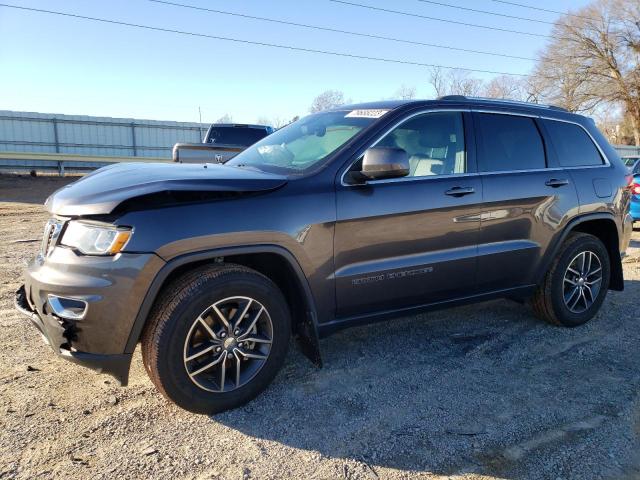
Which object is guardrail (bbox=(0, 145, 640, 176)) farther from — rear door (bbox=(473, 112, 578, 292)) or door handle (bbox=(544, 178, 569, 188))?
door handle (bbox=(544, 178, 569, 188))

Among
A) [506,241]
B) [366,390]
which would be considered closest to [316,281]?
[366,390]

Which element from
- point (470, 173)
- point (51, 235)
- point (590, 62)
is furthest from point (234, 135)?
point (590, 62)

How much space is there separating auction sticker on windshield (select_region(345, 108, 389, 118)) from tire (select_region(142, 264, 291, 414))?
148 centimetres

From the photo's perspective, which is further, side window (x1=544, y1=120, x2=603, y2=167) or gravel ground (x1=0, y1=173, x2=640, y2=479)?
side window (x1=544, y1=120, x2=603, y2=167)

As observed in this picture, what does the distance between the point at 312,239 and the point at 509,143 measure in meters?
2.07

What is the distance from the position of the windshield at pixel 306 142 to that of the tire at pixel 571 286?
7.20ft

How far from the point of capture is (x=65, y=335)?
2637 mm

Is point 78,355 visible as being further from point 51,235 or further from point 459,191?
point 459,191

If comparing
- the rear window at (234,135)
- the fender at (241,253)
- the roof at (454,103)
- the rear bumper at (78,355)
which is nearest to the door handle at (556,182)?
the roof at (454,103)

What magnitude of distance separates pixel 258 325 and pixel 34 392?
1519mm

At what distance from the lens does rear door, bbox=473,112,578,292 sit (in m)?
3.88

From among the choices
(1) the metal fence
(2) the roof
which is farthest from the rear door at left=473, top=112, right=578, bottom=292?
(1) the metal fence

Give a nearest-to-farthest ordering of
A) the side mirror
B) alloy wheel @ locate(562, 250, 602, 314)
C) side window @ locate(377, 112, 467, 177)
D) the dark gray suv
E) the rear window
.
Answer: the dark gray suv → the side mirror → side window @ locate(377, 112, 467, 177) → alloy wheel @ locate(562, 250, 602, 314) → the rear window

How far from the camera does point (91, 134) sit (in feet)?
75.8
